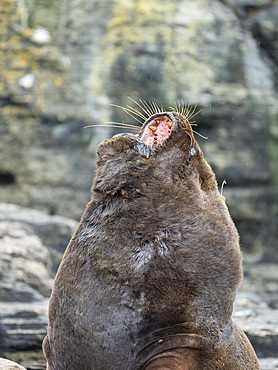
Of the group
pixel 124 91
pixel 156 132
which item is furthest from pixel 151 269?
pixel 124 91

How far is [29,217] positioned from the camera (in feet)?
21.8

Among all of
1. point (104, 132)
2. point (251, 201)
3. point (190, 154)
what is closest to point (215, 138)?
point (251, 201)

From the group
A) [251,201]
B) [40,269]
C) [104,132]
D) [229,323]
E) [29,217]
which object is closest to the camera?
[229,323]

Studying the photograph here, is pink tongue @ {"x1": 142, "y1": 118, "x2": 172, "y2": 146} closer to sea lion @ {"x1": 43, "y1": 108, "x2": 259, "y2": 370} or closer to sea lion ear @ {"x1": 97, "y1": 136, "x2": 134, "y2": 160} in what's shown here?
sea lion @ {"x1": 43, "y1": 108, "x2": 259, "y2": 370}

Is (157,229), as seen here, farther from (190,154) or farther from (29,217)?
(29,217)

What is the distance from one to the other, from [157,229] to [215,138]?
8741mm

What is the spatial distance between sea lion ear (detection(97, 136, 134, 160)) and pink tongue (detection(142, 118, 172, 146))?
0.12 m

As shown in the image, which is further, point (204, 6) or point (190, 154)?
point (204, 6)

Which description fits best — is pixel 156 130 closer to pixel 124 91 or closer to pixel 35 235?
pixel 35 235

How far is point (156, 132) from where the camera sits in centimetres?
257

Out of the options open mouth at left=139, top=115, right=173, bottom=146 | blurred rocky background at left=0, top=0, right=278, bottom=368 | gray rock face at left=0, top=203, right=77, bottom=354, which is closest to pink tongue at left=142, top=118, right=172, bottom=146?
open mouth at left=139, top=115, right=173, bottom=146

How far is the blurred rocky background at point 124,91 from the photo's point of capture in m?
10.4

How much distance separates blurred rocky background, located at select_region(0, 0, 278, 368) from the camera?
34.0 feet

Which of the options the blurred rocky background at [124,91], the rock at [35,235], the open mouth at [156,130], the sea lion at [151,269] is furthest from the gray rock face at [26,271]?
the blurred rocky background at [124,91]
